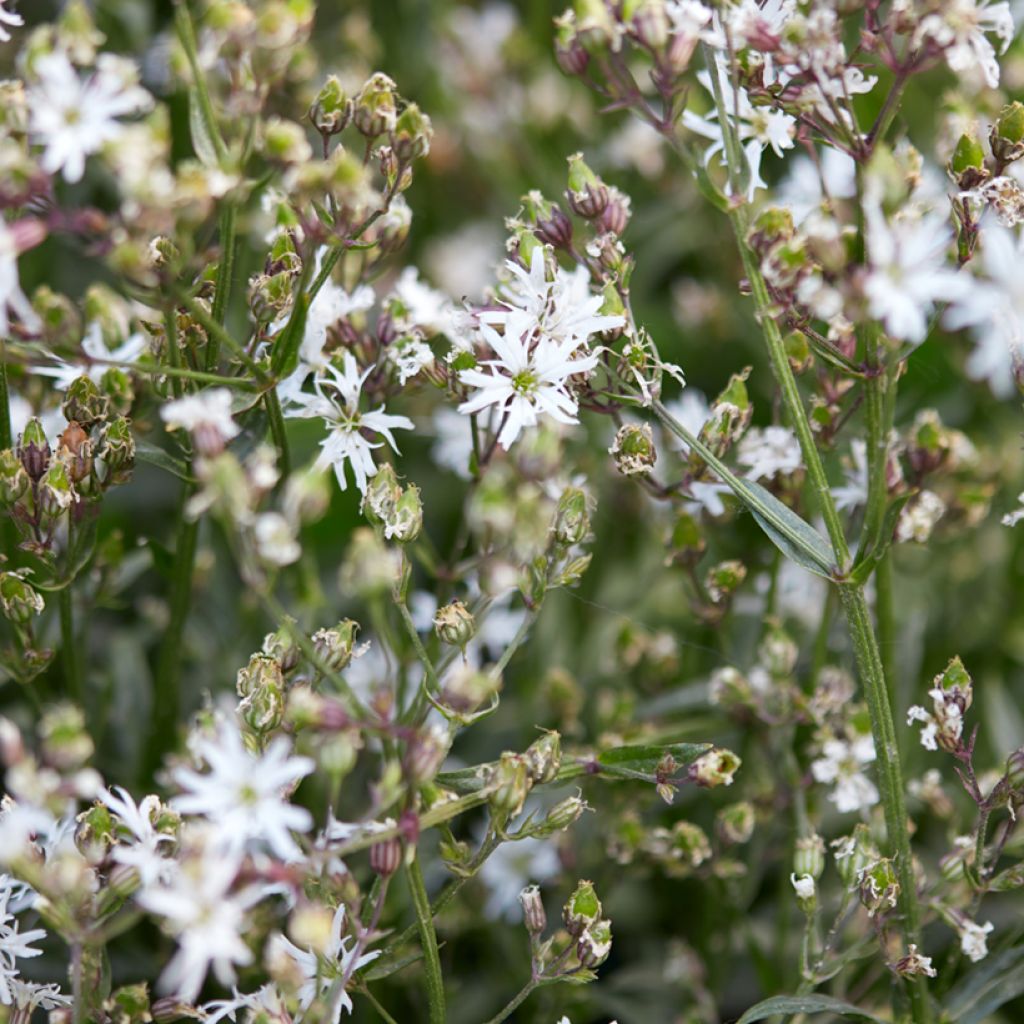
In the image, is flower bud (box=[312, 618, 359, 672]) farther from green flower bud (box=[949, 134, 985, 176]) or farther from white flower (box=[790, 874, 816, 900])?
green flower bud (box=[949, 134, 985, 176])

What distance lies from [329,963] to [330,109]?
738 millimetres

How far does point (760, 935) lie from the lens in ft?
5.33

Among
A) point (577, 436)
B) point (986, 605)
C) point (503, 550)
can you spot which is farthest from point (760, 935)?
point (503, 550)

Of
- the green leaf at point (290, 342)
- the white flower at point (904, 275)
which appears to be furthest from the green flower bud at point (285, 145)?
the white flower at point (904, 275)

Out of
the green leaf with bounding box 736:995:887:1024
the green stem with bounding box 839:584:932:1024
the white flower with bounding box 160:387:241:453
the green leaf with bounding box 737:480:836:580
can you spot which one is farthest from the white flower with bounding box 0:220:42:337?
the green leaf with bounding box 736:995:887:1024

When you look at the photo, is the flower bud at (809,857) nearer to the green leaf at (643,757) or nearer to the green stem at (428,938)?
the green leaf at (643,757)

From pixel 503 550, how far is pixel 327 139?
1.49 feet

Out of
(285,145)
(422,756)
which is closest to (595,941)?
(422,756)

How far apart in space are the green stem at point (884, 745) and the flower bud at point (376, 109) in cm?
57

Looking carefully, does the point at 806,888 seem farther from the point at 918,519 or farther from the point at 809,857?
the point at 918,519

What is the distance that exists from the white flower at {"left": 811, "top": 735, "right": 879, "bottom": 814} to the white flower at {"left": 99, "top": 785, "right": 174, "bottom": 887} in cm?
66

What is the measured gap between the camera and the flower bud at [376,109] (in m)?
1.16

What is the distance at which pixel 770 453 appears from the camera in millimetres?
1363

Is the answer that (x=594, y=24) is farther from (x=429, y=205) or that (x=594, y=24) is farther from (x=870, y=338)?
(x=429, y=205)
